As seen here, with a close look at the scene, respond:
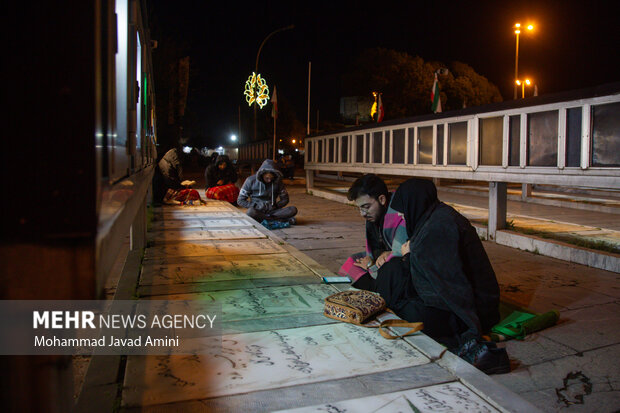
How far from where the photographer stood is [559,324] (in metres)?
4.30

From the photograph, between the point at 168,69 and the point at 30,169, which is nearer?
the point at 30,169

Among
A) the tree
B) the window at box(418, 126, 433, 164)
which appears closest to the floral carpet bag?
the window at box(418, 126, 433, 164)

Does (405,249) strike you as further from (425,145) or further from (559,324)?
(425,145)

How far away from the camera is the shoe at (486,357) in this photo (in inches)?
127

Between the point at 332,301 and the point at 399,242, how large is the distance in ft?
3.53

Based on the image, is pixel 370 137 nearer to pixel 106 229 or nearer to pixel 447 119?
pixel 447 119

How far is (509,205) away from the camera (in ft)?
42.7

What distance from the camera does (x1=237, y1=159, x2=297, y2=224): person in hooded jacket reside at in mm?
9547

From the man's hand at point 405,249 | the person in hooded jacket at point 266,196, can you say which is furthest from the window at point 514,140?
the man's hand at point 405,249

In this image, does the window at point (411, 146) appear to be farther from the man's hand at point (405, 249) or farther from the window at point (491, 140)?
the man's hand at point (405, 249)

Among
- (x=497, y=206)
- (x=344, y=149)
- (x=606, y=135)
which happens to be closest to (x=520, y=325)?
(x=606, y=135)

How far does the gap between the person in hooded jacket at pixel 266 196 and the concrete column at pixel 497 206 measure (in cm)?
380

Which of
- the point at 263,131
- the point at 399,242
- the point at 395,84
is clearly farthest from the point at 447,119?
the point at 263,131

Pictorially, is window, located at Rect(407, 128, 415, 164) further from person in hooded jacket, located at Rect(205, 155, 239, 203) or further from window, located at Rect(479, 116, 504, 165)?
person in hooded jacket, located at Rect(205, 155, 239, 203)
